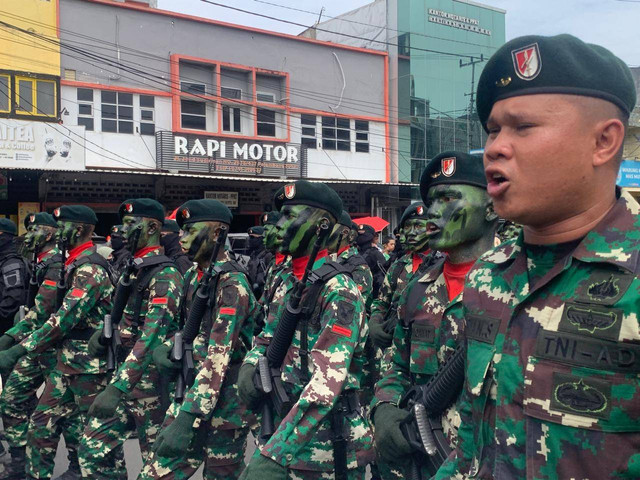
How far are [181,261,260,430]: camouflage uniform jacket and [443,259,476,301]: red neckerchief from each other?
4.72 feet

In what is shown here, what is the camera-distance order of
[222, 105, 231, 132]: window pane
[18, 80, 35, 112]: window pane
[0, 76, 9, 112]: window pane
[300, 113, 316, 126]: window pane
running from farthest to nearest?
[300, 113, 316, 126]: window pane
[222, 105, 231, 132]: window pane
[18, 80, 35, 112]: window pane
[0, 76, 9, 112]: window pane

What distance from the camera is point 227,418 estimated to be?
3979mm

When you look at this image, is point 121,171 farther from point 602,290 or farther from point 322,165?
point 602,290

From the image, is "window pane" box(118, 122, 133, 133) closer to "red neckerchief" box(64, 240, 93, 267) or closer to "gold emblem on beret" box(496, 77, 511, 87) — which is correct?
"red neckerchief" box(64, 240, 93, 267)

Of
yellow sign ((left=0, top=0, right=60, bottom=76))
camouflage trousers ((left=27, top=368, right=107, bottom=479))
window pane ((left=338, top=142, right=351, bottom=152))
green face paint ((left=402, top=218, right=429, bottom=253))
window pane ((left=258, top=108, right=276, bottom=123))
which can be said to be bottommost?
camouflage trousers ((left=27, top=368, right=107, bottom=479))

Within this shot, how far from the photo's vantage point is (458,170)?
303 cm

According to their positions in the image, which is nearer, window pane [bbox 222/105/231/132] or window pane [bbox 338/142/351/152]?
window pane [bbox 222/105/231/132]

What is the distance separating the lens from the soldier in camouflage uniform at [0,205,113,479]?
204 inches

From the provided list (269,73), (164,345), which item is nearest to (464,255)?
(164,345)

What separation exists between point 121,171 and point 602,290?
18.9 metres

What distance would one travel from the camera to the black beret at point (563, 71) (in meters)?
1.45

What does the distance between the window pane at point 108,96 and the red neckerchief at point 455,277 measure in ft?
63.2

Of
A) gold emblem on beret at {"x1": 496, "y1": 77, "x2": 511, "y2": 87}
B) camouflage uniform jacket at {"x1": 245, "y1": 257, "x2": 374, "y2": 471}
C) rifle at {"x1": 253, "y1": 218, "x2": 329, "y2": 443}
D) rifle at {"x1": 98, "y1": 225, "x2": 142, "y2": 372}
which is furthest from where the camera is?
rifle at {"x1": 98, "y1": 225, "x2": 142, "y2": 372}

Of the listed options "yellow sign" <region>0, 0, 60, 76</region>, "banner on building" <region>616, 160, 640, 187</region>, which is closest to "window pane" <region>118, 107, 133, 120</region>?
"yellow sign" <region>0, 0, 60, 76</region>
